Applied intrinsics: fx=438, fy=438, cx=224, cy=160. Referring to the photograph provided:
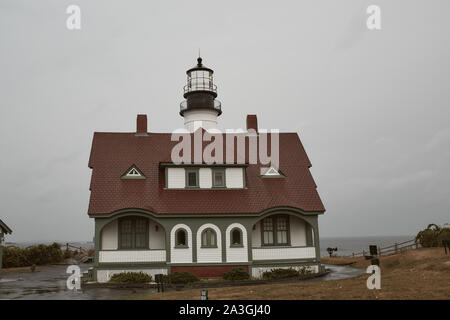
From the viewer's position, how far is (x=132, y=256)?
25.2 meters

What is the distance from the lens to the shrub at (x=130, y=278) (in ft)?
78.7

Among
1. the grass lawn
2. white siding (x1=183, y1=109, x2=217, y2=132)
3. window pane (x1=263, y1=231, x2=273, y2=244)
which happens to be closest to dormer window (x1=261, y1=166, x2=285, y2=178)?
window pane (x1=263, y1=231, x2=273, y2=244)

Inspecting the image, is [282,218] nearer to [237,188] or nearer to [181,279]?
[237,188]

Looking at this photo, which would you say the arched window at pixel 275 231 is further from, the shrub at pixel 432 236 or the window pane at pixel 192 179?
the shrub at pixel 432 236

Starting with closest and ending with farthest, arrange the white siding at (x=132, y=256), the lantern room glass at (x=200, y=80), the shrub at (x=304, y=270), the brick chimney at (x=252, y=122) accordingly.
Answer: the white siding at (x=132, y=256)
the shrub at (x=304, y=270)
the brick chimney at (x=252, y=122)
the lantern room glass at (x=200, y=80)

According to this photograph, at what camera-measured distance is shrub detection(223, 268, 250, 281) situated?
2474 cm

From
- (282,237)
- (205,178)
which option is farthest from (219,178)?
(282,237)

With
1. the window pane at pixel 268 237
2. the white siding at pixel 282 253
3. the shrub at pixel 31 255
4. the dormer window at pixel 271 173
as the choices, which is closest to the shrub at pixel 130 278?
the white siding at pixel 282 253

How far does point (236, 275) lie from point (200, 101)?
1524cm

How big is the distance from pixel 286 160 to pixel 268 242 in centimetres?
660

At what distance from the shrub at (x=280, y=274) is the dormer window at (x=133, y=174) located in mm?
9911

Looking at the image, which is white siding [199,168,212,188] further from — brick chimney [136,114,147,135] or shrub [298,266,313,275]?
shrub [298,266,313,275]
